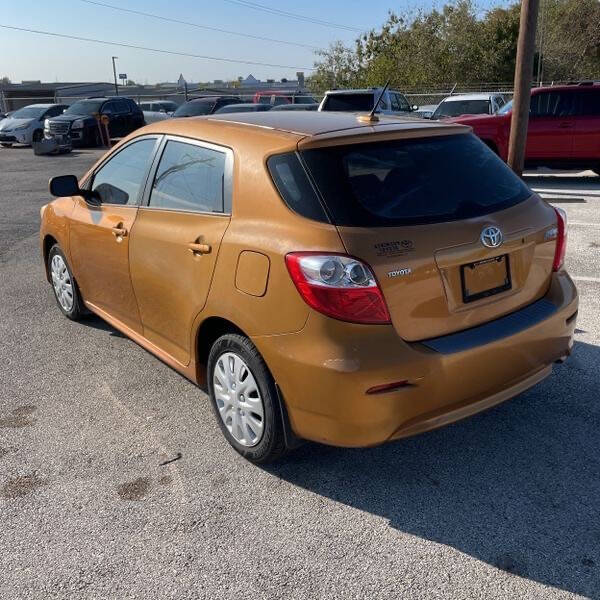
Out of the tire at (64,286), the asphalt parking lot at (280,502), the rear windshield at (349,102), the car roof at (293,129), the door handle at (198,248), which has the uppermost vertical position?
the car roof at (293,129)

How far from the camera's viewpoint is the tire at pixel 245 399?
3.08 meters

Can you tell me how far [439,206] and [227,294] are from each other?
1080 mm

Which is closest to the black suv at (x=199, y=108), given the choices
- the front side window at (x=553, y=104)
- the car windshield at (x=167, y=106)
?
the car windshield at (x=167, y=106)

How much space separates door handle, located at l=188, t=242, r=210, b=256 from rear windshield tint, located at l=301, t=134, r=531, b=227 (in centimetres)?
71

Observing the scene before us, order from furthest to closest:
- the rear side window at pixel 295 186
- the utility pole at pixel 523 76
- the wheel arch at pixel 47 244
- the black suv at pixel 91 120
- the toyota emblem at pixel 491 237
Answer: the black suv at pixel 91 120, the utility pole at pixel 523 76, the wheel arch at pixel 47 244, the toyota emblem at pixel 491 237, the rear side window at pixel 295 186

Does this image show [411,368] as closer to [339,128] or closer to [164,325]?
[339,128]

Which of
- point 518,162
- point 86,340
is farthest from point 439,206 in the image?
point 518,162

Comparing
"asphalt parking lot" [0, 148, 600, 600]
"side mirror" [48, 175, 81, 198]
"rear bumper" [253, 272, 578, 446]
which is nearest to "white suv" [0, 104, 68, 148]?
"side mirror" [48, 175, 81, 198]

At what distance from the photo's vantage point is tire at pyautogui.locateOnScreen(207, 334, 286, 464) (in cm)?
308

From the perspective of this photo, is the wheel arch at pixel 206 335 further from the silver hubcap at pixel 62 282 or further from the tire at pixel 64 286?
the silver hubcap at pixel 62 282

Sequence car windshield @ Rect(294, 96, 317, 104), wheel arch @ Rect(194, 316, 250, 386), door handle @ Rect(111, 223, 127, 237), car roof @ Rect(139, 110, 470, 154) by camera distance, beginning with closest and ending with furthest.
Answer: car roof @ Rect(139, 110, 470, 154), wheel arch @ Rect(194, 316, 250, 386), door handle @ Rect(111, 223, 127, 237), car windshield @ Rect(294, 96, 317, 104)

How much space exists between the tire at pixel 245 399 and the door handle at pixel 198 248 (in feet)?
1.48

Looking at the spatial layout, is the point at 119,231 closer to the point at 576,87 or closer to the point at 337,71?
the point at 576,87

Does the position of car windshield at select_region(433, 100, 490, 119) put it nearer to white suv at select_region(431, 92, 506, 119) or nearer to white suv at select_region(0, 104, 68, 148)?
white suv at select_region(431, 92, 506, 119)
